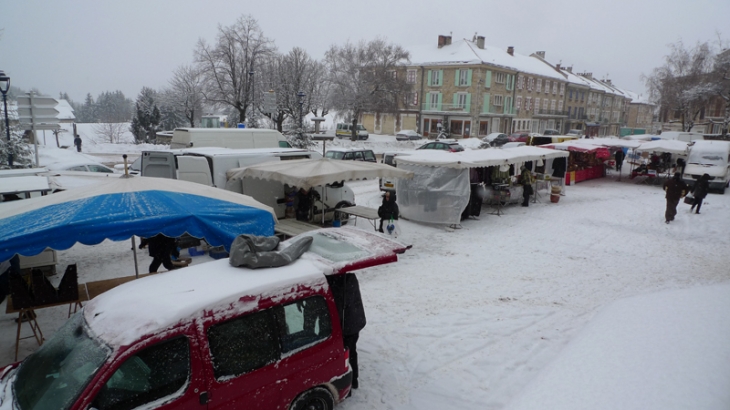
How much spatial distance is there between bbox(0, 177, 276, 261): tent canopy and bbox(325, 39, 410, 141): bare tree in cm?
3755

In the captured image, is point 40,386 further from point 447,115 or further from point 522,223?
point 447,115

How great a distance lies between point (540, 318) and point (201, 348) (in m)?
5.84

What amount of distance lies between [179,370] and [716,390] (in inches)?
225

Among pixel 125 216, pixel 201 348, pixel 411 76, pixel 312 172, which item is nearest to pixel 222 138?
pixel 312 172

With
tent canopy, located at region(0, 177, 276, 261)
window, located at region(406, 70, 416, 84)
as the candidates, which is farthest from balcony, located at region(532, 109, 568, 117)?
tent canopy, located at region(0, 177, 276, 261)

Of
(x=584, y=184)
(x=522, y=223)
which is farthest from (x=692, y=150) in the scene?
(x=522, y=223)

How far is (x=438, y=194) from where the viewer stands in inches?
515

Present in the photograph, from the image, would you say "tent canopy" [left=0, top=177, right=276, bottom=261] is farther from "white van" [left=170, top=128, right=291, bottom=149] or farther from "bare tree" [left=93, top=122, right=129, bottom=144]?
"bare tree" [left=93, top=122, right=129, bottom=144]

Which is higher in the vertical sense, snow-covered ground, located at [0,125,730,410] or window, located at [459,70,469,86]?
window, located at [459,70,469,86]

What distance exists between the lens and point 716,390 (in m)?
4.86

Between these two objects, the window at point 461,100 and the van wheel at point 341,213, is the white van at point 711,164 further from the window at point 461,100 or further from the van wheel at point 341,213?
the window at point 461,100

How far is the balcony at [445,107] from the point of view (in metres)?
52.2

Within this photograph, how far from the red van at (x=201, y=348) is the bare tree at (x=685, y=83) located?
163 ft

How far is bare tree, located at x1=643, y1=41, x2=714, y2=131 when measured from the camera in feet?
135
